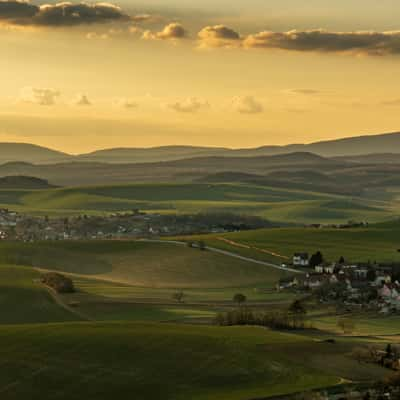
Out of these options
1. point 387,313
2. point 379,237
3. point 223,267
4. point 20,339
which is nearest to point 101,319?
point 20,339

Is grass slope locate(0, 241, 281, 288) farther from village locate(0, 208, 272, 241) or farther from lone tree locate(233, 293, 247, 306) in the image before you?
village locate(0, 208, 272, 241)

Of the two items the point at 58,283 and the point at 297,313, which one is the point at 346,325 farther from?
the point at 58,283

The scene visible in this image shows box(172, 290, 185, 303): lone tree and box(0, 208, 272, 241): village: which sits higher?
box(0, 208, 272, 241): village

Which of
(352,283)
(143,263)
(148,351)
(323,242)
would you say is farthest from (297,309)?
(323,242)

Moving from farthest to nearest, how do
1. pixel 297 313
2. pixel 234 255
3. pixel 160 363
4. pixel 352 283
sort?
pixel 234 255, pixel 352 283, pixel 297 313, pixel 160 363

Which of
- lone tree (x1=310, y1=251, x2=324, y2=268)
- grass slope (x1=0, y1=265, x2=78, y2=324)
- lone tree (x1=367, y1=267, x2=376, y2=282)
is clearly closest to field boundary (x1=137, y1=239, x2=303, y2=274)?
lone tree (x1=310, y1=251, x2=324, y2=268)
